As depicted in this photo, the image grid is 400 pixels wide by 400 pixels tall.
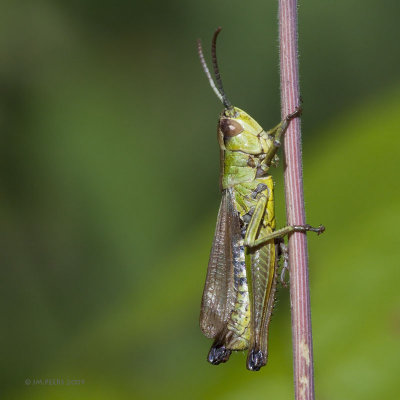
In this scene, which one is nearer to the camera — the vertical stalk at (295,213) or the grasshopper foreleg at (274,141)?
the vertical stalk at (295,213)

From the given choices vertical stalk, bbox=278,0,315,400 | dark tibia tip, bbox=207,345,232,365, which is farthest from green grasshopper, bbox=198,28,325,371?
vertical stalk, bbox=278,0,315,400

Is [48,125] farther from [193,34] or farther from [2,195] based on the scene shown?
[193,34]

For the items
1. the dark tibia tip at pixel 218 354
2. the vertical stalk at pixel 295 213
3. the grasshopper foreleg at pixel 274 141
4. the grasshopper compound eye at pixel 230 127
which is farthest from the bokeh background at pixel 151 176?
the vertical stalk at pixel 295 213

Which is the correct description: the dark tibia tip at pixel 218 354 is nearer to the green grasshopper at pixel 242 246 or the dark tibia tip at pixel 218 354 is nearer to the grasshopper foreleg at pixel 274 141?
the green grasshopper at pixel 242 246

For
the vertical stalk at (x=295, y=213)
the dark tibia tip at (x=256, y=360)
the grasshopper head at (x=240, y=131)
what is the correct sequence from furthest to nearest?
the grasshopper head at (x=240, y=131) < the dark tibia tip at (x=256, y=360) < the vertical stalk at (x=295, y=213)

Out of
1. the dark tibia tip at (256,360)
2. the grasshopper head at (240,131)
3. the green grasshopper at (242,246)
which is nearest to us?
the dark tibia tip at (256,360)

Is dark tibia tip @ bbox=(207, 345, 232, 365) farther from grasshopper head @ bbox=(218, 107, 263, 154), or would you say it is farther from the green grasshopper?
grasshopper head @ bbox=(218, 107, 263, 154)

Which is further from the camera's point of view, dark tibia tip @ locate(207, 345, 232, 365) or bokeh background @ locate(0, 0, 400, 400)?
bokeh background @ locate(0, 0, 400, 400)

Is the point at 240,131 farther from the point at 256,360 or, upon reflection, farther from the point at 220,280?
the point at 256,360
